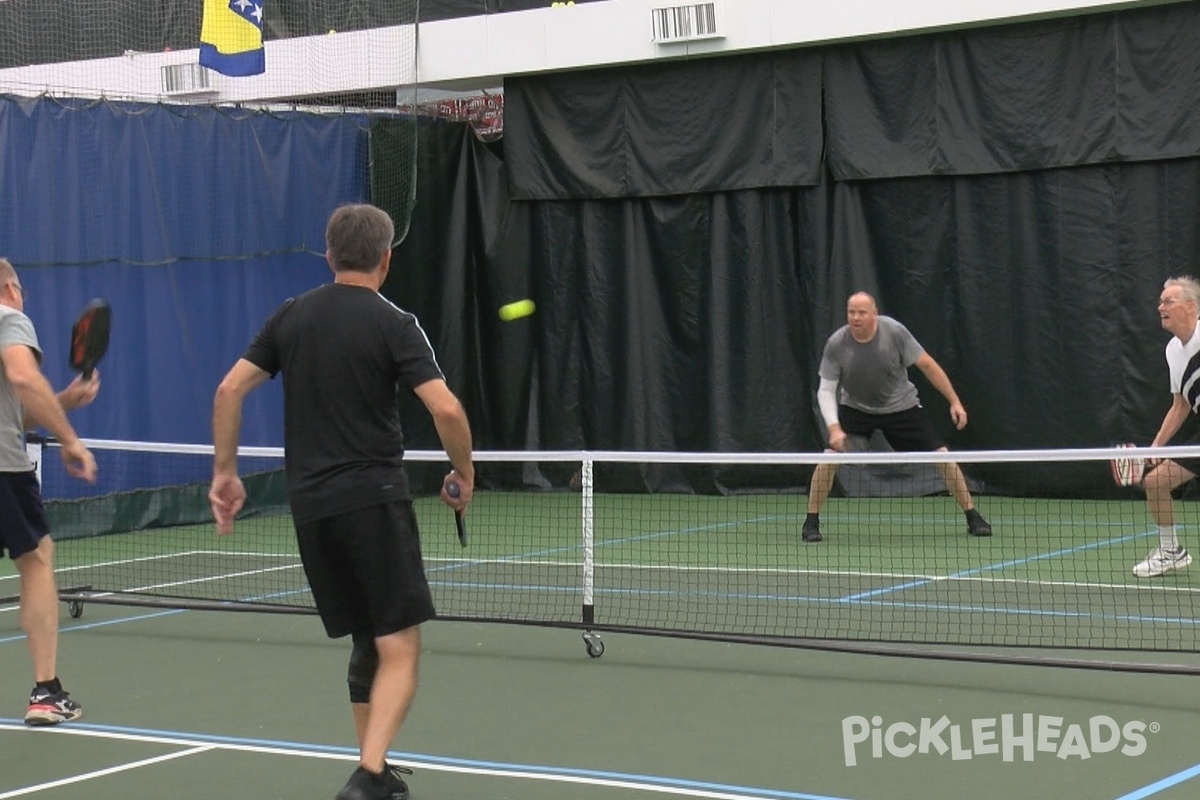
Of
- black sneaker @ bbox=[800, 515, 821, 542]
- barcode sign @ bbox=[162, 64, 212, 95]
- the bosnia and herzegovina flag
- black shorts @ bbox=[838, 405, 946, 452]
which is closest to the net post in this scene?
black sneaker @ bbox=[800, 515, 821, 542]

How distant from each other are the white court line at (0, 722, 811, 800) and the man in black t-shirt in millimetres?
592

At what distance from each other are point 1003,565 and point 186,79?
29.3 feet

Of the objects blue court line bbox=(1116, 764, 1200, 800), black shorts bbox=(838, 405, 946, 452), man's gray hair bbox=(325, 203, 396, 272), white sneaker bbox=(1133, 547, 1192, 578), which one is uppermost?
man's gray hair bbox=(325, 203, 396, 272)

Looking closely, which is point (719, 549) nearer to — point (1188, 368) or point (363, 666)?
point (1188, 368)

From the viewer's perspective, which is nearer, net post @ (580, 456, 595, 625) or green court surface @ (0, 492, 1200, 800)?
green court surface @ (0, 492, 1200, 800)

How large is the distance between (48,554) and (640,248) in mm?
9075

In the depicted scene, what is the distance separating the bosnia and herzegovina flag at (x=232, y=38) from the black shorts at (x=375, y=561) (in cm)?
975

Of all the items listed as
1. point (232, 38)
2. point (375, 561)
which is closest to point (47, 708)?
point (375, 561)

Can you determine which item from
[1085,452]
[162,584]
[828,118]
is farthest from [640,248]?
[1085,452]

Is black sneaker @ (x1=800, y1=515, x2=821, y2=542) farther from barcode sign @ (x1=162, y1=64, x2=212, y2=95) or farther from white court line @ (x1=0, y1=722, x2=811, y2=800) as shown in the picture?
barcode sign @ (x1=162, y1=64, x2=212, y2=95)

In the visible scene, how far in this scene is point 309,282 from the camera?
47.4 ft

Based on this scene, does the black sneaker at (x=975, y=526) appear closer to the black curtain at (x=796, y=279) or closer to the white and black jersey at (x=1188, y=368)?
the black curtain at (x=796, y=279)

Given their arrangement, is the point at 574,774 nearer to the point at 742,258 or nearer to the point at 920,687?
the point at 920,687

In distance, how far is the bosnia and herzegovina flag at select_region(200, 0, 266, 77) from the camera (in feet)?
45.6
